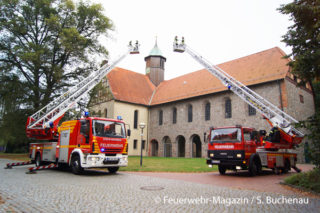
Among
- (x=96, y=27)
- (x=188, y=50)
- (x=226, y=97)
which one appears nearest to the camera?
(x=188, y=50)

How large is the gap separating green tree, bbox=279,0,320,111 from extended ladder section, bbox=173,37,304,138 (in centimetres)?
305

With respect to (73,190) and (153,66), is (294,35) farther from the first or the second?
(153,66)

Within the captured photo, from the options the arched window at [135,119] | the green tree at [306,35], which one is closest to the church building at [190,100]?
the arched window at [135,119]

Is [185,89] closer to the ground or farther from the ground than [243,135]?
farther from the ground

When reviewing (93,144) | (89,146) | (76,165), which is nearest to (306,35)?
(93,144)

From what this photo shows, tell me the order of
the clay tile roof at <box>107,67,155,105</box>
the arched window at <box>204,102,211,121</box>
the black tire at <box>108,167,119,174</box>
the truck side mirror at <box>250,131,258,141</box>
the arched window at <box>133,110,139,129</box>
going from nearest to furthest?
the truck side mirror at <box>250,131,258,141</box> < the black tire at <box>108,167,119,174</box> < the arched window at <box>204,102,211,121</box> < the clay tile roof at <box>107,67,155,105</box> < the arched window at <box>133,110,139,129</box>

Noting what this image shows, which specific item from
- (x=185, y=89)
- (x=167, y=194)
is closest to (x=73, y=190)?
(x=167, y=194)

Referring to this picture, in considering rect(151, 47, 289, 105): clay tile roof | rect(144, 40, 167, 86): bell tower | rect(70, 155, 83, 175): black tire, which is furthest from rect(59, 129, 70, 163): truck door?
rect(144, 40, 167, 86): bell tower

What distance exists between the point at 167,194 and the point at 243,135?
20.5ft

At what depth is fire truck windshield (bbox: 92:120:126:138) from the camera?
1112 cm

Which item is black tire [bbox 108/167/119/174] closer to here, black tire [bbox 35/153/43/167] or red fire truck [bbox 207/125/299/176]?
red fire truck [bbox 207/125/299/176]

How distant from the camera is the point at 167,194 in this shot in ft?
21.7

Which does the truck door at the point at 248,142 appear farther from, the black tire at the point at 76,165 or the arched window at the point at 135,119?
the arched window at the point at 135,119

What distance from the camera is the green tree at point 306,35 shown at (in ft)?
27.5
